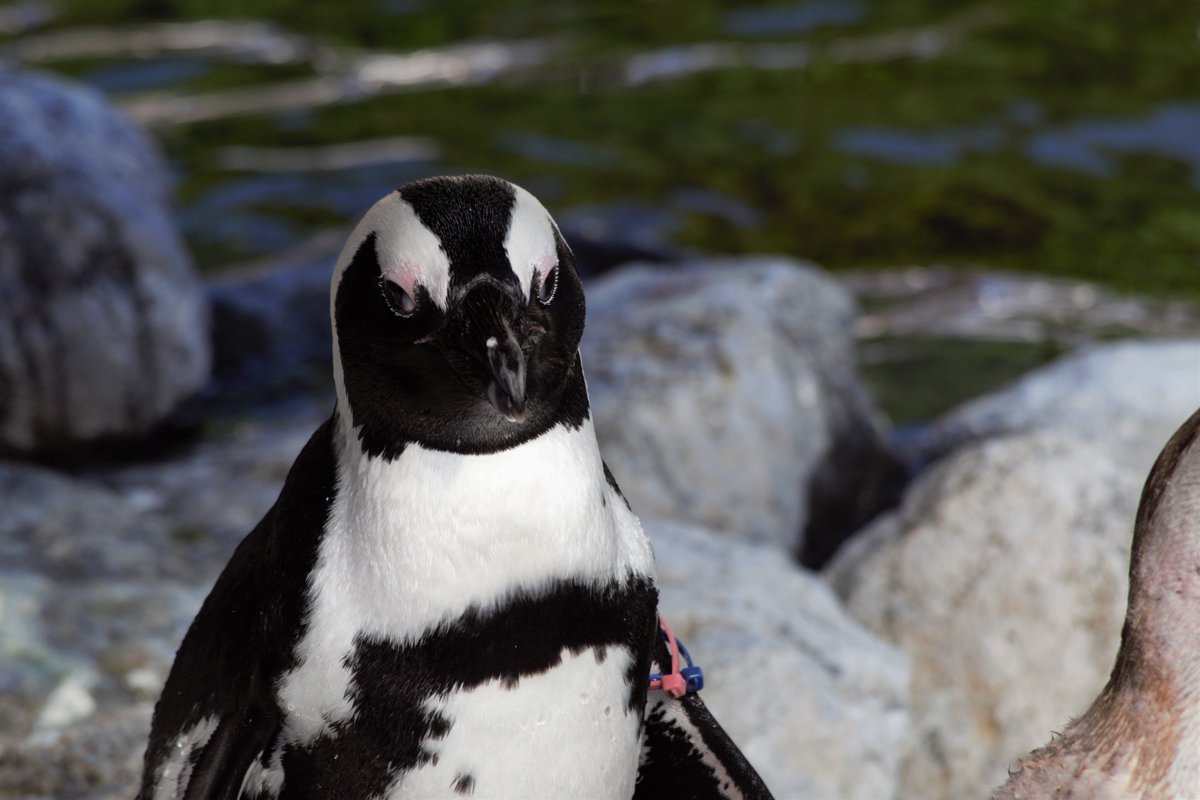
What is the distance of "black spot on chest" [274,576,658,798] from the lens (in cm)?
211

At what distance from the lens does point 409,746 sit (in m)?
2.14

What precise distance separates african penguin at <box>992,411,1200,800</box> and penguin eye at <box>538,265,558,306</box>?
809 mm

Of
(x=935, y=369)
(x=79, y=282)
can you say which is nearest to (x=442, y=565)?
(x=79, y=282)

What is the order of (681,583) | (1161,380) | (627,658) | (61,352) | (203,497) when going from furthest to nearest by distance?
(61,352), (1161,380), (203,497), (681,583), (627,658)

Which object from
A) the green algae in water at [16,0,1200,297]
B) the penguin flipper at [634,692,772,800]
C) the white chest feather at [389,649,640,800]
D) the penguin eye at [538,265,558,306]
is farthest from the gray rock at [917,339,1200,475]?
the green algae in water at [16,0,1200,297]

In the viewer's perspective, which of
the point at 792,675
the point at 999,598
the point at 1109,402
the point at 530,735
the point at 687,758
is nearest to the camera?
the point at 530,735

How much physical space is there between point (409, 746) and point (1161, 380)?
10.1 ft

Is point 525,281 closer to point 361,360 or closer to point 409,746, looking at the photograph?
point 361,360

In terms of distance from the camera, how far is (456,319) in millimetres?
1999

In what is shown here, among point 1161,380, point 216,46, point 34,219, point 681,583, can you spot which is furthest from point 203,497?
point 216,46

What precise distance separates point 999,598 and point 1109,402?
4.08 feet

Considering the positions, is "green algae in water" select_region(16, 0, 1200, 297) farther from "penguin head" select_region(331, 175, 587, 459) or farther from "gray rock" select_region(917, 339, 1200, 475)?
"penguin head" select_region(331, 175, 587, 459)

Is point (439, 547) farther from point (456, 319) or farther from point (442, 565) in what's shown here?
point (456, 319)

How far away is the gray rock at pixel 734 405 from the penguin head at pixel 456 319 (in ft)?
7.38
